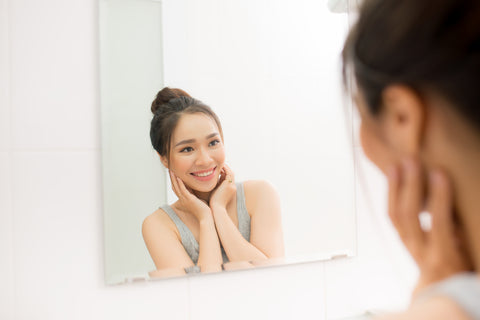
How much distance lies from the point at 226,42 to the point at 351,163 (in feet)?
1.68

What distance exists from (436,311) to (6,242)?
2.85ft

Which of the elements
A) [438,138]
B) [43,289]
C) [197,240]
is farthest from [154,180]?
[438,138]

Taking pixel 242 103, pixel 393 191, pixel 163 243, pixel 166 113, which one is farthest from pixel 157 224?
pixel 393 191

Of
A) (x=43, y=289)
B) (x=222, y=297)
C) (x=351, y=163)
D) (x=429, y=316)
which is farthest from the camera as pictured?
(x=351, y=163)

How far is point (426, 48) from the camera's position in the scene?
0.95 feet

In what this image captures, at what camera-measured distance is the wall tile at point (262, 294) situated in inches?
36.4

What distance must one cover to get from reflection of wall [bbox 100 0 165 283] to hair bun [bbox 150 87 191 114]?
0.6 inches

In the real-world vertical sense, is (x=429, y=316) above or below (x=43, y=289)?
above

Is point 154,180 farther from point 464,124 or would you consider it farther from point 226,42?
point 464,124

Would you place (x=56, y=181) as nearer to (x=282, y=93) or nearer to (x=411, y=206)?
(x=282, y=93)

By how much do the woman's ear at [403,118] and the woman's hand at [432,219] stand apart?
27mm

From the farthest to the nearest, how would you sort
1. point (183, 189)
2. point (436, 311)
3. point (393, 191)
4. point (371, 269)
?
1. point (371, 269)
2. point (183, 189)
3. point (393, 191)
4. point (436, 311)

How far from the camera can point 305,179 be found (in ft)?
3.31

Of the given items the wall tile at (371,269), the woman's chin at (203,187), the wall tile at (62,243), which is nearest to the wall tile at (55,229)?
the wall tile at (62,243)
